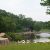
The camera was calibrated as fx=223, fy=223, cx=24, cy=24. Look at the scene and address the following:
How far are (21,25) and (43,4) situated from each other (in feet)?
261

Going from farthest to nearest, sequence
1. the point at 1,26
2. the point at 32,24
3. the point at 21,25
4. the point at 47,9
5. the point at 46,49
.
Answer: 1. the point at 32,24
2. the point at 21,25
3. the point at 1,26
4. the point at 47,9
5. the point at 46,49

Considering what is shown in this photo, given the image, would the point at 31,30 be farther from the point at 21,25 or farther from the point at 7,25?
the point at 7,25

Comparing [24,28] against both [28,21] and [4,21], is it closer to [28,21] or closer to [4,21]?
[28,21]

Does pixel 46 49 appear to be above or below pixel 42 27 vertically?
above

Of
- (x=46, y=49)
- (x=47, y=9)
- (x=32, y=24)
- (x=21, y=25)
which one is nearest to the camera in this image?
(x=46, y=49)

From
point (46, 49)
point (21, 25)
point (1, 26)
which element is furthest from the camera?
point (21, 25)

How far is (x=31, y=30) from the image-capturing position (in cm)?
10362

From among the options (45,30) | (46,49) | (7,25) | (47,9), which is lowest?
(45,30)

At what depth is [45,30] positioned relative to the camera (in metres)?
109

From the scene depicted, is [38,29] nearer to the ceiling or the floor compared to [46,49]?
nearer to the floor

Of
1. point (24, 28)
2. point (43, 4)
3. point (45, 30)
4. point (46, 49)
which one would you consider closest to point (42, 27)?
point (45, 30)

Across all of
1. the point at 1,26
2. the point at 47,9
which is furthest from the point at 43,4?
the point at 1,26

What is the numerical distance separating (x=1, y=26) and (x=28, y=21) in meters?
38.5

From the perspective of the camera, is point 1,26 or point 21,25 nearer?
point 1,26
